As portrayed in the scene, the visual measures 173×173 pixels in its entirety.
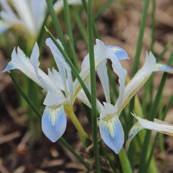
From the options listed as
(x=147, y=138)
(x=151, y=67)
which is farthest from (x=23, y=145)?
(x=151, y=67)

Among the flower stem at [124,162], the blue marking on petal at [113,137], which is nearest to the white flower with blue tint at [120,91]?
the blue marking on petal at [113,137]

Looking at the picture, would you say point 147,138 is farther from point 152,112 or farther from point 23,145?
point 23,145

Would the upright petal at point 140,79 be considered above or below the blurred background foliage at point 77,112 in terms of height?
above

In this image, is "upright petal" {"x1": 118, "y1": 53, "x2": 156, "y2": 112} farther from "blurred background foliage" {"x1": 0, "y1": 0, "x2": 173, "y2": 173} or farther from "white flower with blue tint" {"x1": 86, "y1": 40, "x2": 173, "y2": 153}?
"blurred background foliage" {"x1": 0, "y1": 0, "x2": 173, "y2": 173}

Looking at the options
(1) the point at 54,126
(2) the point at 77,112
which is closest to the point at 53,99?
(1) the point at 54,126

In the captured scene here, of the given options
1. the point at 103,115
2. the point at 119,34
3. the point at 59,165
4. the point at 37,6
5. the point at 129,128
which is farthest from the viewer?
the point at 119,34

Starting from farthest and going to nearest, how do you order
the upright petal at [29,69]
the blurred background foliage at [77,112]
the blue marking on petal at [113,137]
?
the blurred background foliage at [77,112] < the upright petal at [29,69] < the blue marking on petal at [113,137]

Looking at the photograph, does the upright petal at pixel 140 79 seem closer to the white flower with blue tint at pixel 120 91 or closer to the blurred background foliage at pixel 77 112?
the white flower with blue tint at pixel 120 91

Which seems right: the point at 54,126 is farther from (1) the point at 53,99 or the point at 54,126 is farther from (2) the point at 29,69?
(2) the point at 29,69
